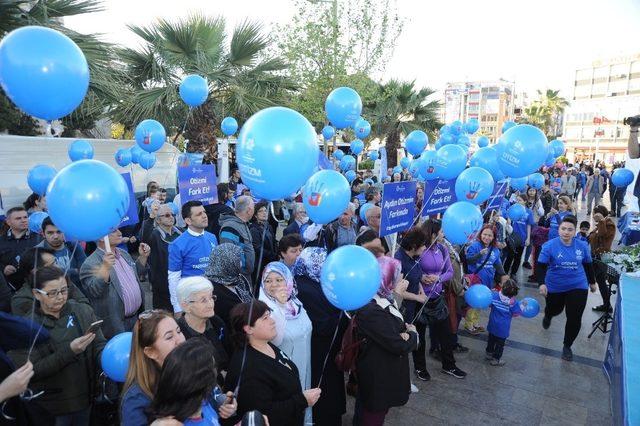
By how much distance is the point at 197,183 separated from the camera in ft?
18.8

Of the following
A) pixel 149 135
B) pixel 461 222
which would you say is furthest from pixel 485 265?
pixel 149 135

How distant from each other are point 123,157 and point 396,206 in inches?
258

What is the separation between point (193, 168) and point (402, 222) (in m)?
2.88

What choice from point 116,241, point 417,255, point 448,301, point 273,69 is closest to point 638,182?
point 448,301

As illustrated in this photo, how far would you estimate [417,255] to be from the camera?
13.9 ft

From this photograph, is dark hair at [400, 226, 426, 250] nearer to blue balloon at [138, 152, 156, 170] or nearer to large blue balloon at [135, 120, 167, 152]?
large blue balloon at [135, 120, 167, 152]

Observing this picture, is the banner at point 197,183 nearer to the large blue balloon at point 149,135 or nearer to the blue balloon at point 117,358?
the large blue balloon at point 149,135

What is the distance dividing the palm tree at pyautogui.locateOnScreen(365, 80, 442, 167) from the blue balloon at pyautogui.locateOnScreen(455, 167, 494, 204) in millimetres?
12653

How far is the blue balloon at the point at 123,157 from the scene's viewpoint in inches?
341

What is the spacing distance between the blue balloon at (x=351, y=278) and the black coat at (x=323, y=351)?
19.8 inches

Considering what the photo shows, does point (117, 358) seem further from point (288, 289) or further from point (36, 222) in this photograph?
point (36, 222)

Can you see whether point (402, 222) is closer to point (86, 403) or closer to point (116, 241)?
point (116, 241)

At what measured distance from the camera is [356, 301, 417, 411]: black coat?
283 cm

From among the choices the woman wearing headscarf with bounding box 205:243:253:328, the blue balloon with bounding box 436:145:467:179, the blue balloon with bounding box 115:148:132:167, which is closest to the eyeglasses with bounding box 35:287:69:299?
the woman wearing headscarf with bounding box 205:243:253:328
